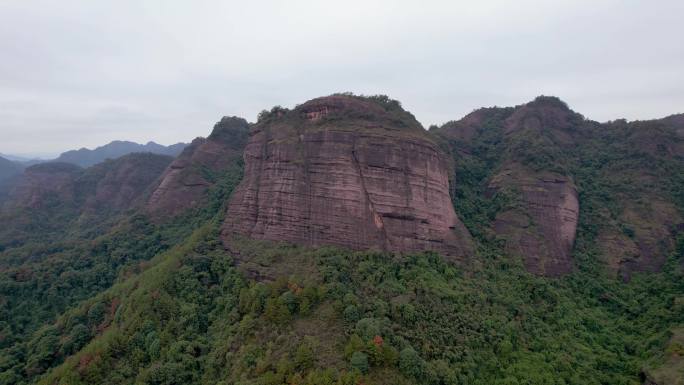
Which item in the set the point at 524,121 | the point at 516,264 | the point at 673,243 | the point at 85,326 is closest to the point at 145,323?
the point at 85,326

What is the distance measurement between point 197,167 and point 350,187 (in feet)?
113

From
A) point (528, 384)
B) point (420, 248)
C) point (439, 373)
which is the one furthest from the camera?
point (420, 248)

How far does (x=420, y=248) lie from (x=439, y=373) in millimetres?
12822

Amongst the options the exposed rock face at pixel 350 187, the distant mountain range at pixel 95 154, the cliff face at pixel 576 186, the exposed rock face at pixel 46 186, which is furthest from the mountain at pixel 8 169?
the cliff face at pixel 576 186

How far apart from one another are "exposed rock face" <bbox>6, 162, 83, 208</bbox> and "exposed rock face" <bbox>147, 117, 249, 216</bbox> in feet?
108

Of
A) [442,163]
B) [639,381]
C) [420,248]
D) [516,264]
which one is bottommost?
[639,381]

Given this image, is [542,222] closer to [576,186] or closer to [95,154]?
[576,186]

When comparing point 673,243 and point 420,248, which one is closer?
point 420,248

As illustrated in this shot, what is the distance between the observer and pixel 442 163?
138 feet

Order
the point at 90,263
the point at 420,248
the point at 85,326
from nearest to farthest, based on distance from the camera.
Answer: the point at 85,326, the point at 420,248, the point at 90,263

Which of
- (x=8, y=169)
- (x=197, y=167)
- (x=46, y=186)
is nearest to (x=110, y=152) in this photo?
(x=8, y=169)

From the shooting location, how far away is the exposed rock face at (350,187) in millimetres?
35906

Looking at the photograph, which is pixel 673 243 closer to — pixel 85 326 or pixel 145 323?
pixel 145 323

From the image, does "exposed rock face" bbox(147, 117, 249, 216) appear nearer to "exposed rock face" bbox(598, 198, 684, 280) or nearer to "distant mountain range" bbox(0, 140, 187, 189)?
"exposed rock face" bbox(598, 198, 684, 280)
